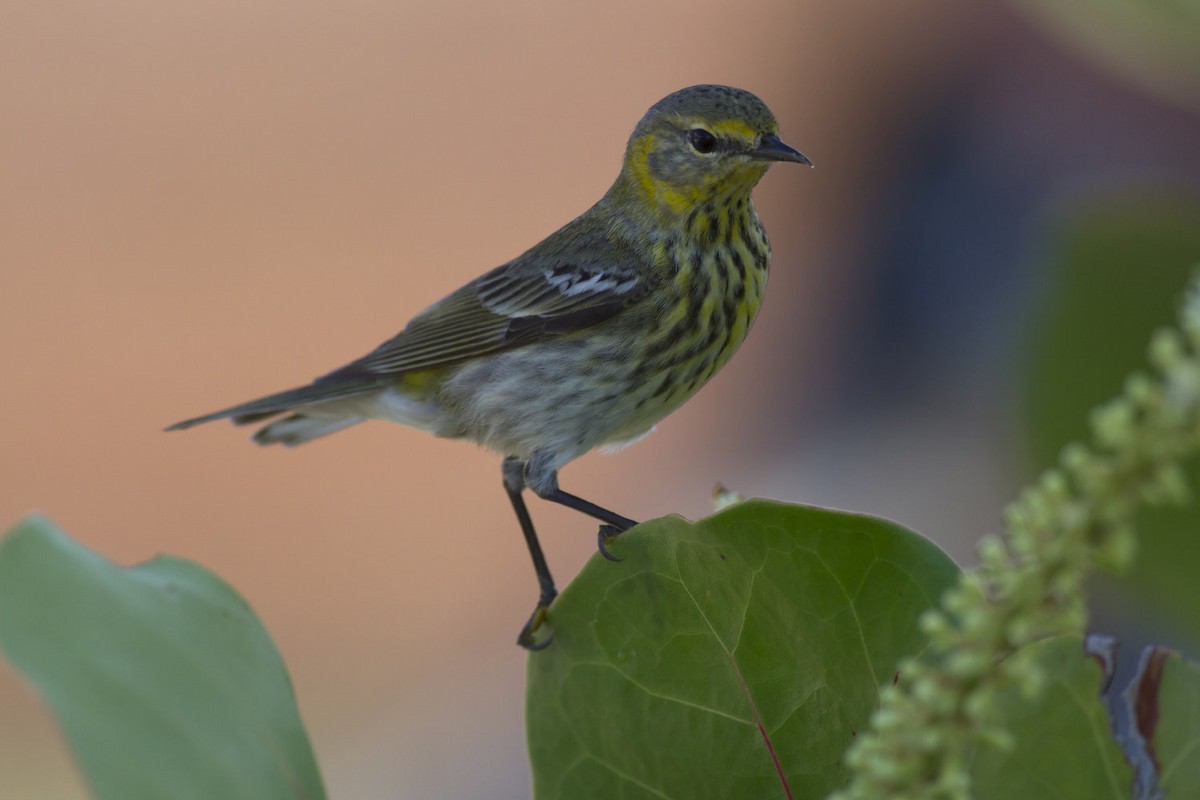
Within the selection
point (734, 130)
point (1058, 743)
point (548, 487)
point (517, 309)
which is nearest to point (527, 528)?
point (548, 487)

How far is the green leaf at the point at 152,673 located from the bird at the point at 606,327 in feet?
4.67

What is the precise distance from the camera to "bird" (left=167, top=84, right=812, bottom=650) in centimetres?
268

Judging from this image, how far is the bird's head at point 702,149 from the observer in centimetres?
256

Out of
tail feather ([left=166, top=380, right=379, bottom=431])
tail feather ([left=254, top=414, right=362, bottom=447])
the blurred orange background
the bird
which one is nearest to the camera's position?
the bird

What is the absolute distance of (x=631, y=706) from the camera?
114cm

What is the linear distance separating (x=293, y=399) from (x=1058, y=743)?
7.75 feet

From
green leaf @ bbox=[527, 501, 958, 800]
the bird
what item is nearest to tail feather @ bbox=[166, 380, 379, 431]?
the bird

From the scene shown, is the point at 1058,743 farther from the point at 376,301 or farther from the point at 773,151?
the point at 376,301

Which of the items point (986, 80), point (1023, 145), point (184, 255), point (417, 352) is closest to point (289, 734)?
point (417, 352)

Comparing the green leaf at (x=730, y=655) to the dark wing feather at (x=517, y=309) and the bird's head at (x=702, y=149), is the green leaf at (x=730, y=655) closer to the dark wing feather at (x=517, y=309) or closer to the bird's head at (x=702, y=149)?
the bird's head at (x=702, y=149)

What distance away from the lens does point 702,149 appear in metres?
2.66

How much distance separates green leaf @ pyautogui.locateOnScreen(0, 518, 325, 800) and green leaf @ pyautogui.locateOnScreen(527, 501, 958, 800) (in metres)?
0.26

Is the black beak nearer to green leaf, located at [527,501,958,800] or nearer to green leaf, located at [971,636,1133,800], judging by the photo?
green leaf, located at [527,501,958,800]

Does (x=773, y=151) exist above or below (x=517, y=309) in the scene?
above
